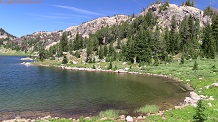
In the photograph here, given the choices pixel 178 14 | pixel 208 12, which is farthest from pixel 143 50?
pixel 208 12

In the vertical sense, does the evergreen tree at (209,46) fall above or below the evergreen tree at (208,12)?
below

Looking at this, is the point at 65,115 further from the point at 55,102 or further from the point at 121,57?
the point at 121,57

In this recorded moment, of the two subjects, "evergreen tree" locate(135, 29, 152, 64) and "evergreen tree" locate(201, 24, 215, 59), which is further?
"evergreen tree" locate(135, 29, 152, 64)

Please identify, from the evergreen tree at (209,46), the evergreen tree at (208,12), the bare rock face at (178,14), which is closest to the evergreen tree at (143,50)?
the evergreen tree at (209,46)

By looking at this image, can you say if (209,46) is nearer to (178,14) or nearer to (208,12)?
(178,14)

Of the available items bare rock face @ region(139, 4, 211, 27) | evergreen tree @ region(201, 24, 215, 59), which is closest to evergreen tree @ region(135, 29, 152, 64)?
evergreen tree @ region(201, 24, 215, 59)

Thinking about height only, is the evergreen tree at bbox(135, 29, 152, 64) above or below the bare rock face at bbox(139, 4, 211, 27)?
below

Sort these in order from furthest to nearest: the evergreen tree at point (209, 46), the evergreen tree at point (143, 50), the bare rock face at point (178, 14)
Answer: the bare rock face at point (178, 14)
the evergreen tree at point (143, 50)
the evergreen tree at point (209, 46)

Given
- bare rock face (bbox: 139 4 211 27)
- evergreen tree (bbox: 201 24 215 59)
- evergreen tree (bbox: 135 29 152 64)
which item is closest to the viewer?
evergreen tree (bbox: 201 24 215 59)

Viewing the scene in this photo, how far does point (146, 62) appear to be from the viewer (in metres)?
97.7

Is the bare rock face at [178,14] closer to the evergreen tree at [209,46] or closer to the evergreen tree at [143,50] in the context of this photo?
the evergreen tree at [209,46]

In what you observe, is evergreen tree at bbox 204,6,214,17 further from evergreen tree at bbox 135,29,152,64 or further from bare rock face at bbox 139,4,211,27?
evergreen tree at bbox 135,29,152,64

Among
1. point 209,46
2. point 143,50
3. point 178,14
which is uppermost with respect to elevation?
point 178,14

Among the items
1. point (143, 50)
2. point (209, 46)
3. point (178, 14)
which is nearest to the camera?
point (209, 46)
